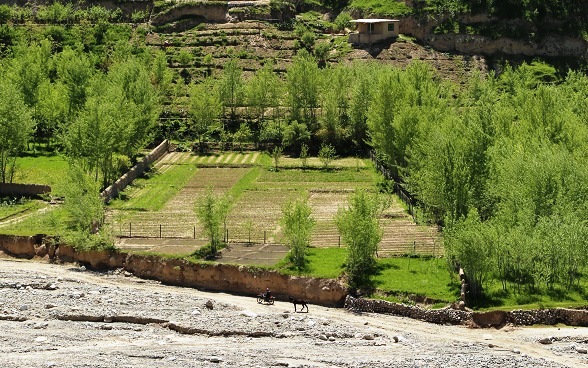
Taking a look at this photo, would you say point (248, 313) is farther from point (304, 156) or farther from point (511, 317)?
point (304, 156)

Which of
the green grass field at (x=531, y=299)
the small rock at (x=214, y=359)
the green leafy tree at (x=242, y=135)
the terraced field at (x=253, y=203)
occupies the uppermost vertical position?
the green leafy tree at (x=242, y=135)

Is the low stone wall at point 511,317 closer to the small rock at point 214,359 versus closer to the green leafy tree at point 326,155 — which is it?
the small rock at point 214,359

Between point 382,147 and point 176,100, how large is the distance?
4302 cm

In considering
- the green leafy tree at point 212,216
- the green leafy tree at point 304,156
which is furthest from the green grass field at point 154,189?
the green leafy tree at point 212,216

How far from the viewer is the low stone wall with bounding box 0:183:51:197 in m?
86.9

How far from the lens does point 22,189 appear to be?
8738cm

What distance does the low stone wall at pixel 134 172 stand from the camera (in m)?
87.4

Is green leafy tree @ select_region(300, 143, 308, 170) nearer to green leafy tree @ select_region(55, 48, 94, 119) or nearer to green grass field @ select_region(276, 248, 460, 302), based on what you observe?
green leafy tree @ select_region(55, 48, 94, 119)

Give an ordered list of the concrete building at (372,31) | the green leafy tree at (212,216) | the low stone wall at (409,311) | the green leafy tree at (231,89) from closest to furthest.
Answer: the low stone wall at (409,311) → the green leafy tree at (212,216) → the green leafy tree at (231,89) → the concrete building at (372,31)

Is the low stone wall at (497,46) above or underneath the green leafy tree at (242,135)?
above

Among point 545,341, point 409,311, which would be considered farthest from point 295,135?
point 545,341

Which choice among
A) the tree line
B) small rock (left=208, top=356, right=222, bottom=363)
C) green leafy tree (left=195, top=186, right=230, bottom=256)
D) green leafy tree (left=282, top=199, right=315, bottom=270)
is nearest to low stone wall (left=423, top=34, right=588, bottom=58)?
the tree line

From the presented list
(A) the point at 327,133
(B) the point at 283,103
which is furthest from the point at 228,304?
(B) the point at 283,103

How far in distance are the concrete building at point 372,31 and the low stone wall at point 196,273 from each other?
87236 mm
